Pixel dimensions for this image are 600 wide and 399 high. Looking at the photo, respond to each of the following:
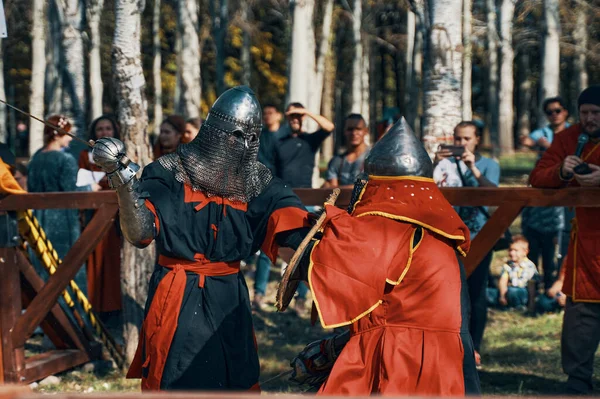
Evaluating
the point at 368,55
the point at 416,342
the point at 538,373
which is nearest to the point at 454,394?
the point at 416,342

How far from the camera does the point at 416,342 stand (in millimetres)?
3529

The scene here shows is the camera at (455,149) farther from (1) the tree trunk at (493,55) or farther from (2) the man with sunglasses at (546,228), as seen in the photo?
(1) the tree trunk at (493,55)

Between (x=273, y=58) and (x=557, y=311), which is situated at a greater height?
(x=273, y=58)

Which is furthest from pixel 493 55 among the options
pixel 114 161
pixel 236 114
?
pixel 114 161

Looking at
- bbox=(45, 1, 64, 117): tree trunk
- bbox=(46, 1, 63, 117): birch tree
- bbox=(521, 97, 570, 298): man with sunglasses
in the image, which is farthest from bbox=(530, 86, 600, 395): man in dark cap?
bbox=(45, 1, 64, 117): tree trunk

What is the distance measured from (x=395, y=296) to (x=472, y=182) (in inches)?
142

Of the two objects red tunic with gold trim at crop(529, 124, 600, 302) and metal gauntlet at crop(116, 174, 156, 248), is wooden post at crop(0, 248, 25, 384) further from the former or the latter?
red tunic with gold trim at crop(529, 124, 600, 302)

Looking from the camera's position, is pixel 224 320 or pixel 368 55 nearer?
pixel 224 320

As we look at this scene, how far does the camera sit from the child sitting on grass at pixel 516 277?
8.93 meters

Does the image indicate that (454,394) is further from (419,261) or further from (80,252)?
(80,252)

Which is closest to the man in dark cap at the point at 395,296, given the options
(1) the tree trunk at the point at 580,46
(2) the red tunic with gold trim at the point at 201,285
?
(2) the red tunic with gold trim at the point at 201,285

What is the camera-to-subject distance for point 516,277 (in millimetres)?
8953

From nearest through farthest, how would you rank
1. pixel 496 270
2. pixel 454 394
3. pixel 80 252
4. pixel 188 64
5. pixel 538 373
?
1. pixel 454 394
2. pixel 80 252
3. pixel 538 373
4. pixel 496 270
5. pixel 188 64

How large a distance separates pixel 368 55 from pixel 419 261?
3008 centimetres
